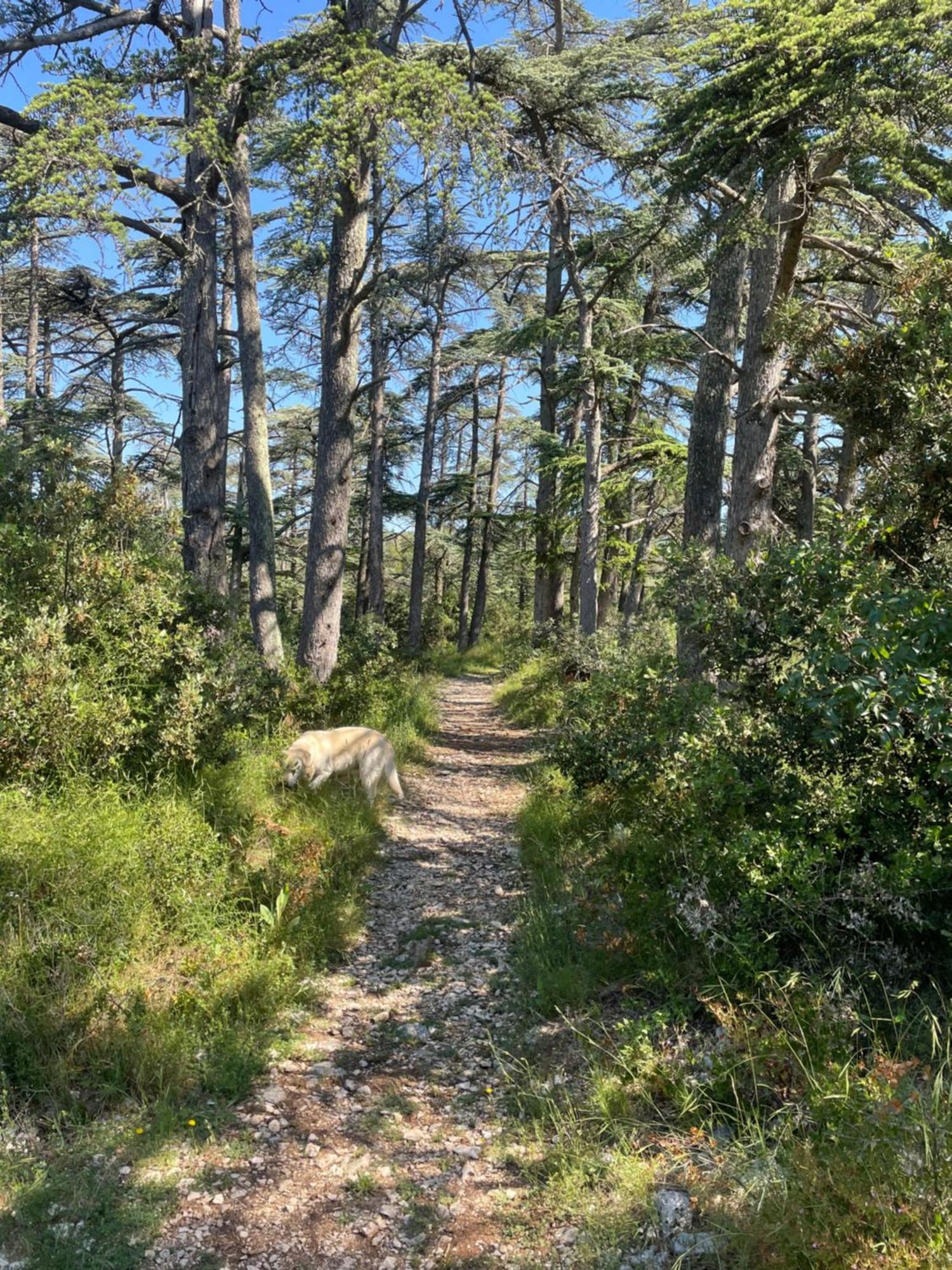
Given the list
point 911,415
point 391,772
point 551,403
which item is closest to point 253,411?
point 391,772

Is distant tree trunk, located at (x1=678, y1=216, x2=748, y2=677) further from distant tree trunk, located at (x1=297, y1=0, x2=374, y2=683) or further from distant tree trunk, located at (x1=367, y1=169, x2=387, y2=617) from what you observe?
distant tree trunk, located at (x1=367, y1=169, x2=387, y2=617)

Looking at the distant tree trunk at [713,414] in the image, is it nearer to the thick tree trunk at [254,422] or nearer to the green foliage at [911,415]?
the green foliage at [911,415]

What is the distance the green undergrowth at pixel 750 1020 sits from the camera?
7.48ft

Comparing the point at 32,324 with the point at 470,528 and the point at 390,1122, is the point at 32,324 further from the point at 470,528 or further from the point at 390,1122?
the point at 390,1122

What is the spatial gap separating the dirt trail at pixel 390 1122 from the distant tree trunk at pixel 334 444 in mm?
4360

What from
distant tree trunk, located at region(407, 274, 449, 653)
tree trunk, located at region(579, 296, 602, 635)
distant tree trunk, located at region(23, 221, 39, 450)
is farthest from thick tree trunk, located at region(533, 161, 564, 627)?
distant tree trunk, located at region(23, 221, 39, 450)

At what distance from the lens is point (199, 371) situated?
8.42 meters

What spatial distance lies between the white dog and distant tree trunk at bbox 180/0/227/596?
7.53 feet

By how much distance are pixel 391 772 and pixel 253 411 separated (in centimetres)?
546

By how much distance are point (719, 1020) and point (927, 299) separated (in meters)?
3.89

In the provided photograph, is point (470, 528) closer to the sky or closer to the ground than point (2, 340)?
closer to the ground

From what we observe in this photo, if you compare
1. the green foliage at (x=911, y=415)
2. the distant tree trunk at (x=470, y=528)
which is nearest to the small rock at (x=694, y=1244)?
the green foliage at (x=911, y=415)

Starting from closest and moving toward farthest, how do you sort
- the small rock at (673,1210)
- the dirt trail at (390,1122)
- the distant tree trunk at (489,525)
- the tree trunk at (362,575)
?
1. the small rock at (673,1210)
2. the dirt trail at (390,1122)
3. the tree trunk at (362,575)
4. the distant tree trunk at (489,525)

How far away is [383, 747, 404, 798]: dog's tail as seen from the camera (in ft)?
25.3
